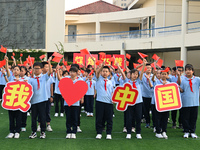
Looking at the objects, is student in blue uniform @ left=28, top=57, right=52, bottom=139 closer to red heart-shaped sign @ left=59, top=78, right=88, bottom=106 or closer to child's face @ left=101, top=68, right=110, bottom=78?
red heart-shaped sign @ left=59, top=78, right=88, bottom=106

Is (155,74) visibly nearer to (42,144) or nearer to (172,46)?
(42,144)

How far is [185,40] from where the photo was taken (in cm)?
1933

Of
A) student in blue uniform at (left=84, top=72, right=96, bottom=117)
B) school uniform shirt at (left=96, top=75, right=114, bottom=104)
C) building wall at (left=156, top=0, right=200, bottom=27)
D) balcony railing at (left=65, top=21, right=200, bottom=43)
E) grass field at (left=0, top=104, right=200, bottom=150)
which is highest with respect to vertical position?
building wall at (left=156, top=0, right=200, bottom=27)

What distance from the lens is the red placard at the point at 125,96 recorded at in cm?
659

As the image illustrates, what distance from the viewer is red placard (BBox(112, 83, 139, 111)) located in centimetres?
659

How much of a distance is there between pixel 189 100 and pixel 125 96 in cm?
139

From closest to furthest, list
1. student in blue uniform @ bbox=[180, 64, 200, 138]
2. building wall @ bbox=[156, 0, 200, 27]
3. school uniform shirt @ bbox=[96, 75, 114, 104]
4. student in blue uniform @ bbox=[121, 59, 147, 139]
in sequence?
school uniform shirt @ bbox=[96, 75, 114, 104]
student in blue uniform @ bbox=[121, 59, 147, 139]
student in blue uniform @ bbox=[180, 64, 200, 138]
building wall @ bbox=[156, 0, 200, 27]

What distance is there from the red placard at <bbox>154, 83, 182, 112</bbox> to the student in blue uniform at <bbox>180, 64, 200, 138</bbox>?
0.19 meters

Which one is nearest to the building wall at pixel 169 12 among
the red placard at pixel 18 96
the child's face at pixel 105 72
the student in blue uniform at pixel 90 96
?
the student in blue uniform at pixel 90 96

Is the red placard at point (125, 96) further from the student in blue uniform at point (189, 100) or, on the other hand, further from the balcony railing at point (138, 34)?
the balcony railing at point (138, 34)

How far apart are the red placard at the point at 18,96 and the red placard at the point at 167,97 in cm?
268

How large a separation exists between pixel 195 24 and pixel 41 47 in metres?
14.4

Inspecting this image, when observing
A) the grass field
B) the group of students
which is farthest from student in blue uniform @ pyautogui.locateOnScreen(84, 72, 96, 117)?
the group of students

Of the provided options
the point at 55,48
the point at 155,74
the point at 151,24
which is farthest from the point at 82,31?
the point at 155,74
